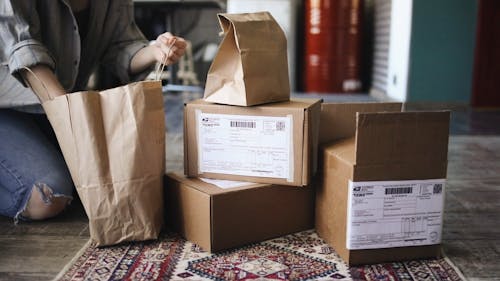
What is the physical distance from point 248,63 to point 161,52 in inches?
13.9

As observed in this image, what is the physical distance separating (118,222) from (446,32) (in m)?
3.06

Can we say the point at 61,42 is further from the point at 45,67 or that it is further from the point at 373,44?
the point at 373,44

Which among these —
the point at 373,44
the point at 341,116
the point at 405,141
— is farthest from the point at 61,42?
the point at 373,44

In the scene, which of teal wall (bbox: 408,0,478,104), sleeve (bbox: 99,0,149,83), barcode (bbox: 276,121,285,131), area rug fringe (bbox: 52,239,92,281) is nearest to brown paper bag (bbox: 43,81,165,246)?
area rug fringe (bbox: 52,239,92,281)

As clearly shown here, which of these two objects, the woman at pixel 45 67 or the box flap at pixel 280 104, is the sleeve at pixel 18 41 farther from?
the box flap at pixel 280 104

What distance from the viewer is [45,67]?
1389 mm

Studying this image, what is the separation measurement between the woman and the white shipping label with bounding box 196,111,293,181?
11.0 inches

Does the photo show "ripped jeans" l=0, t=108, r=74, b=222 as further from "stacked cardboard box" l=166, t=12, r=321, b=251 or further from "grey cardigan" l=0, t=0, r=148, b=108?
"stacked cardboard box" l=166, t=12, r=321, b=251

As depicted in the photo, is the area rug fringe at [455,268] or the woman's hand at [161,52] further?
the woman's hand at [161,52]

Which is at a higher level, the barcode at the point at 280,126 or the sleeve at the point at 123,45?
the sleeve at the point at 123,45

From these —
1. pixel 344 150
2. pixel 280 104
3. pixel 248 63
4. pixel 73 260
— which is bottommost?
pixel 73 260

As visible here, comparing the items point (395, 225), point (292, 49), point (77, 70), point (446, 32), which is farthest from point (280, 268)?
point (292, 49)

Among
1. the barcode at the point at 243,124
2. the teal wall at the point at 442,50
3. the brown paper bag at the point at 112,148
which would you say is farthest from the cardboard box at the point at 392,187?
the teal wall at the point at 442,50

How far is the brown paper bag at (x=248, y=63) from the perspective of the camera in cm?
128
